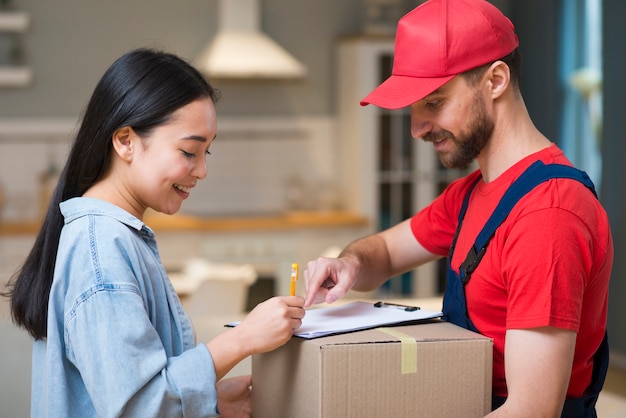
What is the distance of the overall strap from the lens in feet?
4.89

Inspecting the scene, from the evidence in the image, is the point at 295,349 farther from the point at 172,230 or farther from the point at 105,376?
the point at 172,230

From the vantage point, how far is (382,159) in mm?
5852

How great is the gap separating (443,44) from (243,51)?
4.01 metres

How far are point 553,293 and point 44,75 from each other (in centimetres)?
481

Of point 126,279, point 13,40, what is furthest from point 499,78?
point 13,40

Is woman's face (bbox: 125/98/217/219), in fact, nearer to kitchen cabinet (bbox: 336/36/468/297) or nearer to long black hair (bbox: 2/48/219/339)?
long black hair (bbox: 2/48/219/339)

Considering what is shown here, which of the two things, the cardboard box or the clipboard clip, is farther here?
the clipboard clip

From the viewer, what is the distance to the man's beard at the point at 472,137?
161 centimetres

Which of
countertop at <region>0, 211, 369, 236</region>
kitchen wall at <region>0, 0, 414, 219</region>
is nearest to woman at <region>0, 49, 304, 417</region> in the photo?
countertop at <region>0, 211, 369, 236</region>

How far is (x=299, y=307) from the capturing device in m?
1.46

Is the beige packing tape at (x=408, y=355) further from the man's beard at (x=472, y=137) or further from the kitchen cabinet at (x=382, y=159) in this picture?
the kitchen cabinet at (x=382, y=159)

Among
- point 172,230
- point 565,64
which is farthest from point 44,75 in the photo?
point 565,64

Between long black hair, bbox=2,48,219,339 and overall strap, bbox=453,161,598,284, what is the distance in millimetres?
536

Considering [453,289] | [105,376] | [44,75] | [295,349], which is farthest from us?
[44,75]
